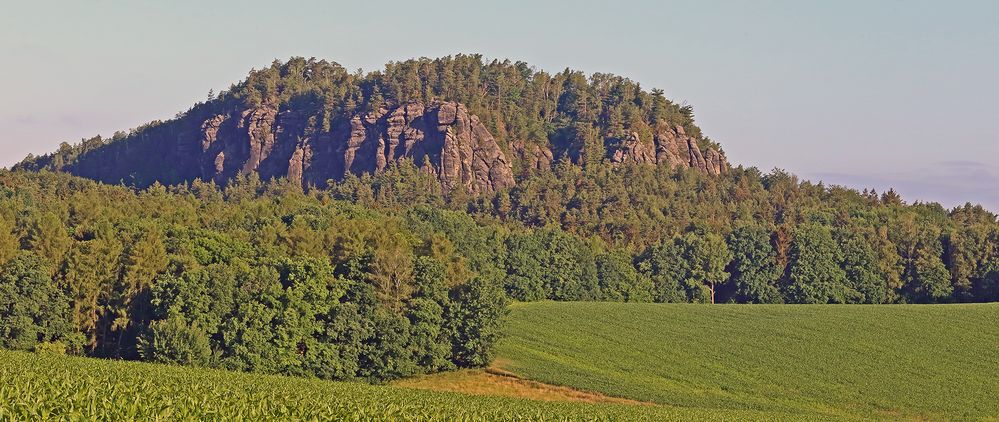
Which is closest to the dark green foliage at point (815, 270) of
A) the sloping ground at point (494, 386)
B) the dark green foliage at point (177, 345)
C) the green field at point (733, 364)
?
the green field at point (733, 364)

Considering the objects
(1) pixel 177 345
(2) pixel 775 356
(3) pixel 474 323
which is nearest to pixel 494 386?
(3) pixel 474 323

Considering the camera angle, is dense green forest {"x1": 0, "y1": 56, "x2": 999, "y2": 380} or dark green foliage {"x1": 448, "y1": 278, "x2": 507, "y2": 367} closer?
dense green forest {"x1": 0, "y1": 56, "x2": 999, "y2": 380}

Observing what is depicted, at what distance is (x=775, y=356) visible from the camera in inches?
3529

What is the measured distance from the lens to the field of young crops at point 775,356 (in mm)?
73625

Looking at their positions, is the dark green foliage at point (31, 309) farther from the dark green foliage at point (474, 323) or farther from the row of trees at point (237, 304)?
the dark green foliage at point (474, 323)

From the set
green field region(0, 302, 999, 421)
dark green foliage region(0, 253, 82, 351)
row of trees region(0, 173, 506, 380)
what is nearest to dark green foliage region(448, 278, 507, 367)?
row of trees region(0, 173, 506, 380)

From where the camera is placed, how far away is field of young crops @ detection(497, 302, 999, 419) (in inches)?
2899

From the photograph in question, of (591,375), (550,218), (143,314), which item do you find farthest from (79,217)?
(550,218)

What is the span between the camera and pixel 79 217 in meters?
121

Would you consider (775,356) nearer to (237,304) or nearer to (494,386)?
(494,386)

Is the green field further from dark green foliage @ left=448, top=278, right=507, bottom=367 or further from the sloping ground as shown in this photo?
dark green foliage @ left=448, top=278, right=507, bottom=367

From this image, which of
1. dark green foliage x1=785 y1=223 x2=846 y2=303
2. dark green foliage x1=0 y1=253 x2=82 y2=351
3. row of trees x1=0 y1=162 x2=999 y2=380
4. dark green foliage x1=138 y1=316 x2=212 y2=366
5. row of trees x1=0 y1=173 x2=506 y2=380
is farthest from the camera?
dark green foliage x1=785 y1=223 x2=846 y2=303

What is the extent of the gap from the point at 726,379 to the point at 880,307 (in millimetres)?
46416

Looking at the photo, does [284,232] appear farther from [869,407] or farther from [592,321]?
[869,407]
